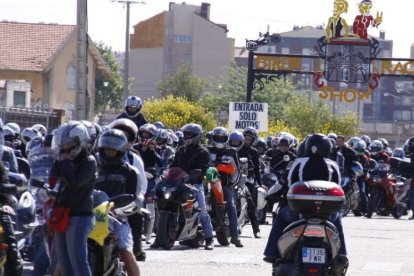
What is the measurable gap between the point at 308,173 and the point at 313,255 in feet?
2.81

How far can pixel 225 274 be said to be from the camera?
1527cm

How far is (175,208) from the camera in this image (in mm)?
18109

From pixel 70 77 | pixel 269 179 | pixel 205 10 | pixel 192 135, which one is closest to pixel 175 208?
pixel 192 135

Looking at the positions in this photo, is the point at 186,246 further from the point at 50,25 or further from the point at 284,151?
the point at 50,25

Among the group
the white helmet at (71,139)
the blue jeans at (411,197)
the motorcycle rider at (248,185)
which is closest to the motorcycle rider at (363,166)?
the blue jeans at (411,197)

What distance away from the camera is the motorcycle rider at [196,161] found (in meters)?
18.3

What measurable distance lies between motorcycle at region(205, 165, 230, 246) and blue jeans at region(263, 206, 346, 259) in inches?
267

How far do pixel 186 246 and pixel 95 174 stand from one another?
8.47m

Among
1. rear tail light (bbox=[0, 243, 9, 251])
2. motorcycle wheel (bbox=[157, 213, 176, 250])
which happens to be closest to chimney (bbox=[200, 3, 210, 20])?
motorcycle wheel (bbox=[157, 213, 176, 250])

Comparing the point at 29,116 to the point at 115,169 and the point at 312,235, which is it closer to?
the point at 115,169

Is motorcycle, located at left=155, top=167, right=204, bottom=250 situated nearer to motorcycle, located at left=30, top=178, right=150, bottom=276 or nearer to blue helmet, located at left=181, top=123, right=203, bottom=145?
blue helmet, located at left=181, top=123, right=203, bottom=145

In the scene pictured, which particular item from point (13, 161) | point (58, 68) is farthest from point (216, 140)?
point (58, 68)

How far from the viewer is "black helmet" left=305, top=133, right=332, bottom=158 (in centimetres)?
1206

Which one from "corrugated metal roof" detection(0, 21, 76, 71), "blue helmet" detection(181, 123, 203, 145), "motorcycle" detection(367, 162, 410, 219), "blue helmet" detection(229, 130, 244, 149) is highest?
"corrugated metal roof" detection(0, 21, 76, 71)
